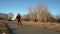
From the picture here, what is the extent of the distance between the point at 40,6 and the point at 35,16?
8461mm

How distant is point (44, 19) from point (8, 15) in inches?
3317

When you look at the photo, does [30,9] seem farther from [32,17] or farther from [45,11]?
[45,11]

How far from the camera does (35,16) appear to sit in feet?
302

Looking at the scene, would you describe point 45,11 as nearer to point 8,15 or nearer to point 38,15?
point 38,15

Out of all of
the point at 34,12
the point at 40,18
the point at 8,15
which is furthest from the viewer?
the point at 8,15

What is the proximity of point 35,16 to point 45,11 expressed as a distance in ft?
34.6

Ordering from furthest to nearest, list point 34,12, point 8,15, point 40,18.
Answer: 1. point 8,15
2. point 34,12
3. point 40,18

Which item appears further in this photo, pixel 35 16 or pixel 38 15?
pixel 35 16

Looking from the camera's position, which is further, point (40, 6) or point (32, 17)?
point (32, 17)

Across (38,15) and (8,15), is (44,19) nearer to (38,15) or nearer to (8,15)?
(38,15)

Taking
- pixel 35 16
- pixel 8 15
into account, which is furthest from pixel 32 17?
pixel 8 15

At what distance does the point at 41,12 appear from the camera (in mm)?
84312

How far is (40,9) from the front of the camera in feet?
281

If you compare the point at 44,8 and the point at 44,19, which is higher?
the point at 44,8
